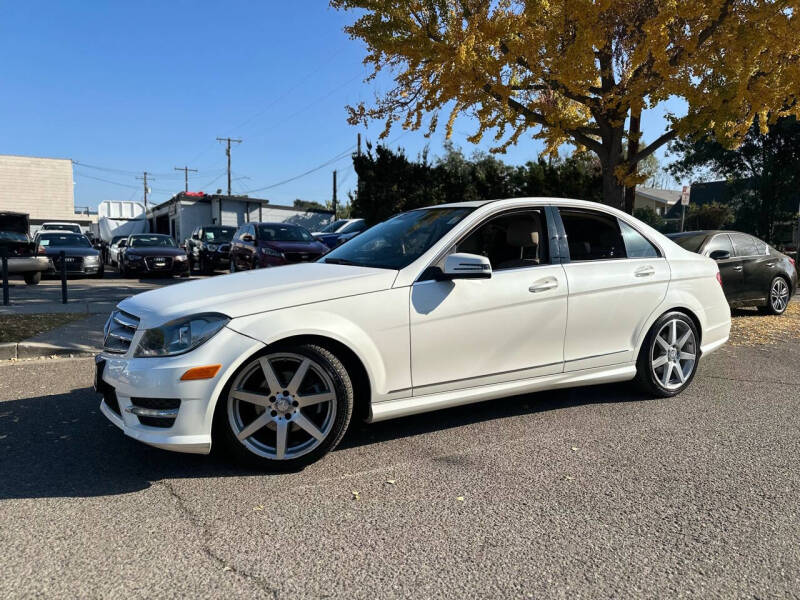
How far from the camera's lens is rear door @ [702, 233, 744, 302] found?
29.5ft

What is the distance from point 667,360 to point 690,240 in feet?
15.8

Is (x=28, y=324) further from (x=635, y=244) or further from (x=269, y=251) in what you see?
(x=635, y=244)

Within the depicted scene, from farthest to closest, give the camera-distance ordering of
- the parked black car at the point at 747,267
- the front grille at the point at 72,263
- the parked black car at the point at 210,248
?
the parked black car at the point at 210,248
the front grille at the point at 72,263
the parked black car at the point at 747,267

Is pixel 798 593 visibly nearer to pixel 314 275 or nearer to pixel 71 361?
pixel 314 275

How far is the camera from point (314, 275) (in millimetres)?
3873

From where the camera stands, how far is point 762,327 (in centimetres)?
874

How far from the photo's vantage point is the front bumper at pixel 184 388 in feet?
10.4

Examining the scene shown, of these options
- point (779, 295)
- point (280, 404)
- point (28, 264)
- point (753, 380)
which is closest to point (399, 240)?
point (280, 404)

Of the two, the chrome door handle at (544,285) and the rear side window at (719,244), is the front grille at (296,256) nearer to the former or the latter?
the rear side window at (719,244)

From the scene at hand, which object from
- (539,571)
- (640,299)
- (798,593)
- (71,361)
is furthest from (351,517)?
(71,361)

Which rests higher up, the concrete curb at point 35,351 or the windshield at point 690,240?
the windshield at point 690,240

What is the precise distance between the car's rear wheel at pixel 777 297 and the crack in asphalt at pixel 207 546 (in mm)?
9774

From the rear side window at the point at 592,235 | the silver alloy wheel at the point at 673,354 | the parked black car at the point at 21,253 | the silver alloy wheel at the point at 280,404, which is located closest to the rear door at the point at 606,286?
the rear side window at the point at 592,235

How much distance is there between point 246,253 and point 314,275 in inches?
466
